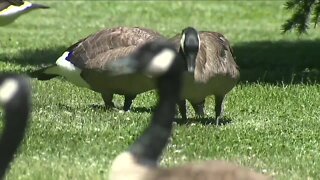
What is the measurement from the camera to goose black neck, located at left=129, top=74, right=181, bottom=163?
19.6 ft

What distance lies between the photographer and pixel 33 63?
16641mm

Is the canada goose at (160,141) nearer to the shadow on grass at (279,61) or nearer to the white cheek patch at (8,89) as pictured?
the white cheek patch at (8,89)

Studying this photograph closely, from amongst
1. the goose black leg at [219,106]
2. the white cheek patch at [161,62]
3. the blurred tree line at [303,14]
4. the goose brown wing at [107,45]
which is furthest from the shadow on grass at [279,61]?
the white cheek patch at [161,62]

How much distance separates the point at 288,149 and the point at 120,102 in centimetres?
333

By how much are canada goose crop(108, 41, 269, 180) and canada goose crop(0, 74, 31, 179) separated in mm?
664

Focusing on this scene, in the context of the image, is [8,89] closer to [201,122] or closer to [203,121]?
[201,122]

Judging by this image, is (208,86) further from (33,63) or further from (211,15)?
(211,15)

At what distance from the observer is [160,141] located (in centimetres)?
600

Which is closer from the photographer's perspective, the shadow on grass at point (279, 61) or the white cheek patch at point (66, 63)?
the white cheek patch at point (66, 63)

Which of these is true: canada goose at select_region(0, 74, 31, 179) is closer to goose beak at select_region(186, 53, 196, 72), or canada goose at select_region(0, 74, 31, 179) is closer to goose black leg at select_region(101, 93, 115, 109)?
goose beak at select_region(186, 53, 196, 72)

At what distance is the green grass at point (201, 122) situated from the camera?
835 cm

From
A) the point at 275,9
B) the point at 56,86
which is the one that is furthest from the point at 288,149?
the point at 275,9

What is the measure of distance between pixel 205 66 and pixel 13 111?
4.38 metres

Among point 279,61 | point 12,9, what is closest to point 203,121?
point 12,9
